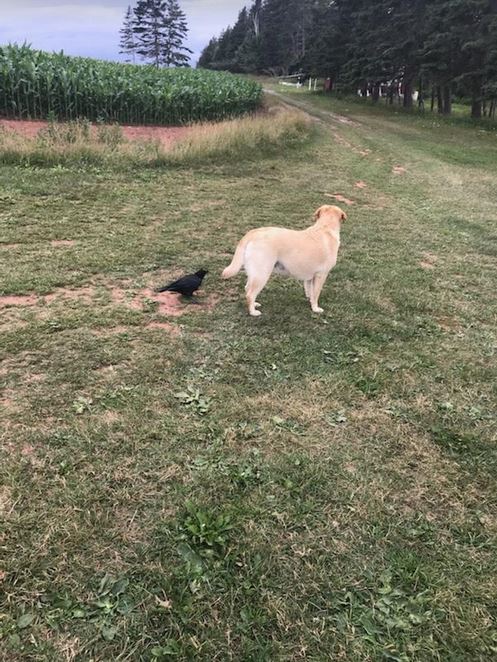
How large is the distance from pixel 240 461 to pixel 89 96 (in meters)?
15.1

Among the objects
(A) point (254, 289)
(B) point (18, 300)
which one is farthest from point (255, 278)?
(B) point (18, 300)

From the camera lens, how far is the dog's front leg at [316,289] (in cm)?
447

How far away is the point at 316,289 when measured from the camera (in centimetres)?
457

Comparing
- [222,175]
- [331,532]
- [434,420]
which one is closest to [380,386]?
[434,420]

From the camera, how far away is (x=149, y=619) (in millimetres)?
1950

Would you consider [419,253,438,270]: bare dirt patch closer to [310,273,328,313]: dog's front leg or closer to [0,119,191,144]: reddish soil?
[310,273,328,313]: dog's front leg

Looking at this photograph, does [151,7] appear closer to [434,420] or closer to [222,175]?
[222,175]

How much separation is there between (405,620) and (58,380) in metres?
2.56

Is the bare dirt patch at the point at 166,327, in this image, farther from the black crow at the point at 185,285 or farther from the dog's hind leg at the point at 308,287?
the dog's hind leg at the point at 308,287

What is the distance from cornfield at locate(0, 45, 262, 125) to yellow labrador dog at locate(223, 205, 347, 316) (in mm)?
11455

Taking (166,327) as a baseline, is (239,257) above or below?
above

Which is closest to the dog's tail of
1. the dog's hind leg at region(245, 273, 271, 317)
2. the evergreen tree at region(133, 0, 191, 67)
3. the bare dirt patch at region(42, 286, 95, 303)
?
Answer: the dog's hind leg at region(245, 273, 271, 317)

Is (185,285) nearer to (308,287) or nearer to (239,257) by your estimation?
(239,257)

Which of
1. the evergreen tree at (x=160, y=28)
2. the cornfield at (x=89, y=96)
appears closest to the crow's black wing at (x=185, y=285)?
the cornfield at (x=89, y=96)
